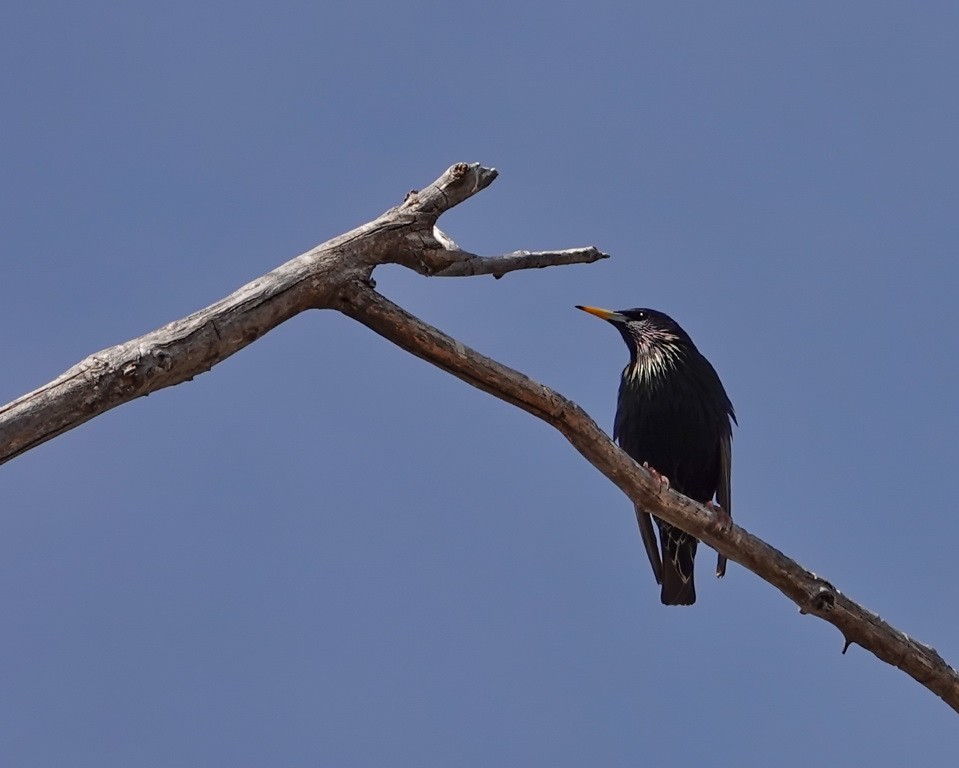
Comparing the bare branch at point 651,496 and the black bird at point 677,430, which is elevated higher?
the black bird at point 677,430

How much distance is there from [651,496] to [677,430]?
92.3 inches

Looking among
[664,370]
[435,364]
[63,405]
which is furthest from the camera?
[664,370]

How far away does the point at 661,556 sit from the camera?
720cm

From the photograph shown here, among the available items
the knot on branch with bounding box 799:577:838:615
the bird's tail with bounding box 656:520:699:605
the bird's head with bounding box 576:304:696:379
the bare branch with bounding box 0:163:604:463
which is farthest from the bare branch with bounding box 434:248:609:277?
the bird's head with bounding box 576:304:696:379

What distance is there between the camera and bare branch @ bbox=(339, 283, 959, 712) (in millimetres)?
4594

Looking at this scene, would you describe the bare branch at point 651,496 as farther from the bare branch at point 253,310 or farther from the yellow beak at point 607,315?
the yellow beak at point 607,315

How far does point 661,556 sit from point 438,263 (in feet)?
9.89

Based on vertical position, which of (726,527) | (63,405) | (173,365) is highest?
(726,527)

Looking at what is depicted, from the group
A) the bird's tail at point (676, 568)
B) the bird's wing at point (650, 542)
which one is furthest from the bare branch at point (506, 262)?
the bird's tail at point (676, 568)

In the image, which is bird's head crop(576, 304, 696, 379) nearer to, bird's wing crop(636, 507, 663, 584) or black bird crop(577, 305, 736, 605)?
black bird crop(577, 305, 736, 605)

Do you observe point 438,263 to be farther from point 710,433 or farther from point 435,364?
point 710,433

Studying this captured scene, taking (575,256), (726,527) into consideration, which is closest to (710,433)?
(726,527)

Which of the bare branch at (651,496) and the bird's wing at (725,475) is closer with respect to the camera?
the bare branch at (651,496)

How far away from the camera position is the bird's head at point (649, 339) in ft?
25.6
